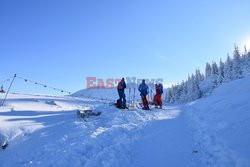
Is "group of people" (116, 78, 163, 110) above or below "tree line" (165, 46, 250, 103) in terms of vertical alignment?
below

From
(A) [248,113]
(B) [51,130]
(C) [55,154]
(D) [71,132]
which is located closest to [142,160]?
(C) [55,154]

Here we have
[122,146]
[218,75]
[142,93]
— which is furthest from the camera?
[218,75]

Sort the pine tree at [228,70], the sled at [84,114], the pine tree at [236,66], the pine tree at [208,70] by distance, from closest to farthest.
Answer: the sled at [84,114], the pine tree at [236,66], the pine tree at [228,70], the pine tree at [208,70]

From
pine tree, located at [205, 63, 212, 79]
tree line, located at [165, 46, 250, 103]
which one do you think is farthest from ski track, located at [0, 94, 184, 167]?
pine tree, located at [205, 63, 212, 79]

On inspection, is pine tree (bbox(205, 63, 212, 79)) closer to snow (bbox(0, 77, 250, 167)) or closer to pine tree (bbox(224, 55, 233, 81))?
pine tree (bbox(224, 55, 233, 81))

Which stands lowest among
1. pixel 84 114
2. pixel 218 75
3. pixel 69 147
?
pixel 69 147

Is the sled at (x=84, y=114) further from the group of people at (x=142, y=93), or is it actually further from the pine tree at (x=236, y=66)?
the pine tree at (x=236, y=66)

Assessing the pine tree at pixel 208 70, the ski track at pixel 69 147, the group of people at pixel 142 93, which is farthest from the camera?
the pine tree at pixel 208 70

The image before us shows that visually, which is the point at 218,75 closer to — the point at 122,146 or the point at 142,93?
the point at 142,93

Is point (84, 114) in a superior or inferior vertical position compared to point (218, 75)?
inferior

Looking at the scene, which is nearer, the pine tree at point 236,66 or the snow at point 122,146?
the snow at point 122,146

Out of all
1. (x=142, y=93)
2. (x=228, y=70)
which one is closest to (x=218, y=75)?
(x=228, y=70)

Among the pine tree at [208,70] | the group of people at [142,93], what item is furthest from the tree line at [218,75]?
the group of people at [142,93]

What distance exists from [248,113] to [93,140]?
5328mm
